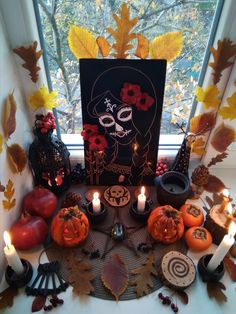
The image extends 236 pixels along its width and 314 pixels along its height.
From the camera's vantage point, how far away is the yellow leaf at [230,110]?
101 centimetres

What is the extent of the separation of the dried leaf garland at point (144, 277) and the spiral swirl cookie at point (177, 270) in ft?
0.13

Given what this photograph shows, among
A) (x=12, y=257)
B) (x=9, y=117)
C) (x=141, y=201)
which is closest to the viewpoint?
(x=12, y=257)

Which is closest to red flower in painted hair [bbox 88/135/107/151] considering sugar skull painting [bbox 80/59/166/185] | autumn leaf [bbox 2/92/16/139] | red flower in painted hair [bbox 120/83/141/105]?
sugar skull painting [bbox 80/59/166/185]

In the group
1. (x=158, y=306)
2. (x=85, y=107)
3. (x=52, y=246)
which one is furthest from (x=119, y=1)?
(x=158, y=306)

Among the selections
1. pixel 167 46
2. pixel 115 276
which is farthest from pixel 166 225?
pixel 167 46

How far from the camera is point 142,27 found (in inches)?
37.3

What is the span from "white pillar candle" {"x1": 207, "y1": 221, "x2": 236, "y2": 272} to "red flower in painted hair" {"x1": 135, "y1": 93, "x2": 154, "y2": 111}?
0.48 metres

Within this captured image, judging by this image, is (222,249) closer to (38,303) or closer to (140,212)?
(140,212)

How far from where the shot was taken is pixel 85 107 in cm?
99

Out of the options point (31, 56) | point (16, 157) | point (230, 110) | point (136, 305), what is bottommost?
point (136, 305)

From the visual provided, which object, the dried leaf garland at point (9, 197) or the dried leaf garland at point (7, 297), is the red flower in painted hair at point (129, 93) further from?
the dried leaf garland at point (7, 297)

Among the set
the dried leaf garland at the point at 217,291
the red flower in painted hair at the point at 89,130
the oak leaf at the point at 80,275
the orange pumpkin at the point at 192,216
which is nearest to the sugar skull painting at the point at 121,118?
the red flower in painted hair at the point at 89,130

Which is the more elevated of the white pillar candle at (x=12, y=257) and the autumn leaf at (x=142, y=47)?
the autumn leaf at (x=142, y=47)

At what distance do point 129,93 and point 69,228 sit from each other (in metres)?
0.51
